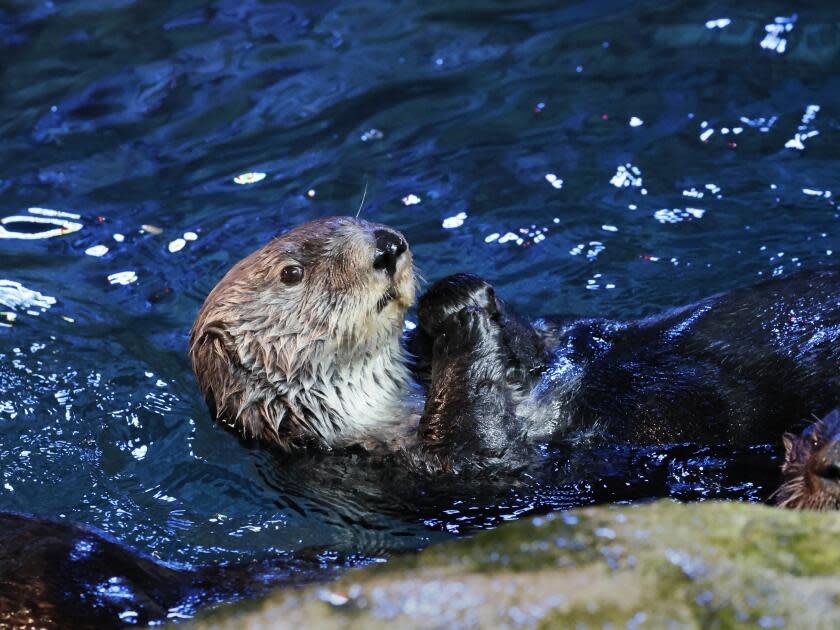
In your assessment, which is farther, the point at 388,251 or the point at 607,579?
the point at 388,251

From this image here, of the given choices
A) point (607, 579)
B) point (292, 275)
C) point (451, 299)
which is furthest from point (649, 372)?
point (607, 579)

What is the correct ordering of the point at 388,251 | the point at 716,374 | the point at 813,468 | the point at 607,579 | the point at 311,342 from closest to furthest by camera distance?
the point at 607,579
the point at 813,468
the point at 716,374
the point at 388,251
the point at 311,342

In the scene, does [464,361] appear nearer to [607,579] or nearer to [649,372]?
[649,372]

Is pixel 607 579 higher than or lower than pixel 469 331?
higher

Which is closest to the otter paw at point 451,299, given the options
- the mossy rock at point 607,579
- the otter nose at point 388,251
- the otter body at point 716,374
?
the otter nose at point 388,251

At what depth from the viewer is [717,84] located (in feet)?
22.6

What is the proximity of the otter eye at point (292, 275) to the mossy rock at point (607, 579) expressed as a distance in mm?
2091

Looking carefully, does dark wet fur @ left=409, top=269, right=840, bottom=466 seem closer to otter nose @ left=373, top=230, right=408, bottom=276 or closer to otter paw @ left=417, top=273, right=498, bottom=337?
otter paw @ left=417, top=273, right=498, bottom=337

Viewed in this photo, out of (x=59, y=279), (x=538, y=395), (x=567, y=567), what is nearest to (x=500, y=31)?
(x=59, y=279)

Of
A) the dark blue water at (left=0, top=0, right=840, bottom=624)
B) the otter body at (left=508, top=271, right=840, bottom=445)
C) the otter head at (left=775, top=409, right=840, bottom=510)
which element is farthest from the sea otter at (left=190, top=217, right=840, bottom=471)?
the otter head at (left=775, top=409, right=840, bottom=510)

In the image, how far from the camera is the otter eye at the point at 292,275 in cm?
420

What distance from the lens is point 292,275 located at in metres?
4.21

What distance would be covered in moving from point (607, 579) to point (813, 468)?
1.15 m

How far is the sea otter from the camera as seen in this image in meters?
3.69
